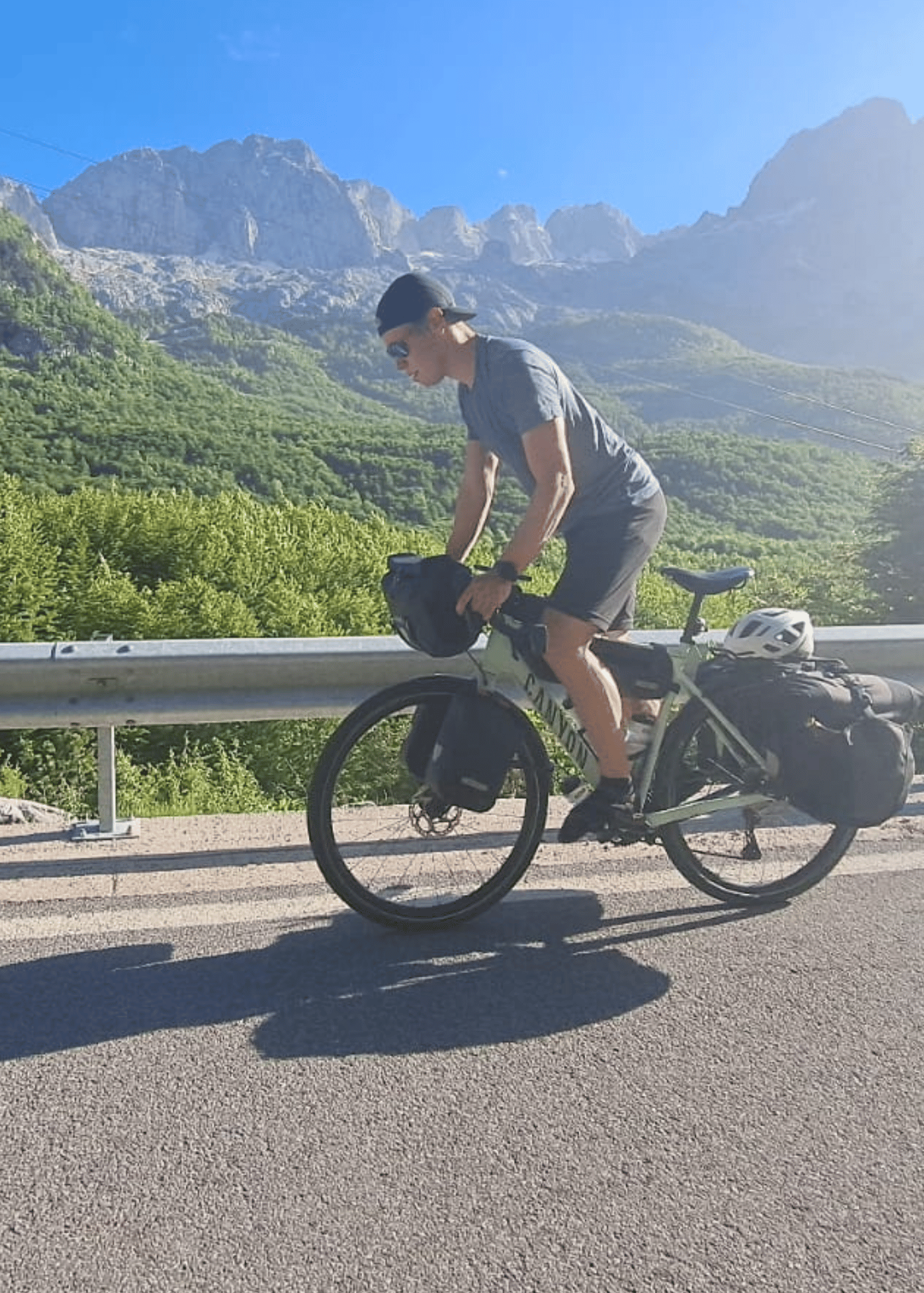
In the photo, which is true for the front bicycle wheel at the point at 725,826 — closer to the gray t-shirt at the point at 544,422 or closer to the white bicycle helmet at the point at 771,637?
the white bicycle helmet at the point at 771,637

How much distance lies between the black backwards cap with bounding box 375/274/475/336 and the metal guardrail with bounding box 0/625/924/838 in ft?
3.69

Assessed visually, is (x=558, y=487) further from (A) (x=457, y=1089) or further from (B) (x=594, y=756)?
(A) (x=457, y=1089)


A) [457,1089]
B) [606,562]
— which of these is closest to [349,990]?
[457,1089]

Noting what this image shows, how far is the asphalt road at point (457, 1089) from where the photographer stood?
1840 millimetres

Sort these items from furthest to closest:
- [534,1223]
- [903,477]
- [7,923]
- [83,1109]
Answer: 1. [903,477]
2. [7,923]
3. [83,1109]
4. [534,1223]

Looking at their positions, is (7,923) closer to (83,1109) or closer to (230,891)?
(230,891)

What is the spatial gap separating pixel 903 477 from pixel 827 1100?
81.6 feet

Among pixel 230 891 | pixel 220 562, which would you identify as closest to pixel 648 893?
pixel 230 891

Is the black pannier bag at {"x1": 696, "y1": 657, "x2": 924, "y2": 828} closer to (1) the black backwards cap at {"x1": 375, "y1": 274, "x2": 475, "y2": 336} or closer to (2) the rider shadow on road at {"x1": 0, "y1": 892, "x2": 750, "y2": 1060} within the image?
(2) the rider shadow on road at {"x1": 0, "y1": 892, "x2": 750, "y2": 1060}

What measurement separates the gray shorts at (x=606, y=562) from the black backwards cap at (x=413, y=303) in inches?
30.0

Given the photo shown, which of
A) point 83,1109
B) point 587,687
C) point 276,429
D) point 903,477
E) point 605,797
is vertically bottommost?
point 83,1109

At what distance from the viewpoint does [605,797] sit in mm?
3203

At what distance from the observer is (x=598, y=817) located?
3189mm

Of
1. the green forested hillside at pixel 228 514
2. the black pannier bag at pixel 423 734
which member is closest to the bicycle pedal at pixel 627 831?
the black pannier bag at pixel 423 734
